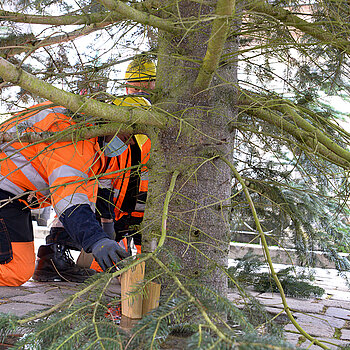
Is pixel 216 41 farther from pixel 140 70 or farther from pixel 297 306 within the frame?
pixel 297 306

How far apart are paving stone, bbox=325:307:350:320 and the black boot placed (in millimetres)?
1990

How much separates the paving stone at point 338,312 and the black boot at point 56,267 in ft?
6.53

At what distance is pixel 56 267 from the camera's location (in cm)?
391

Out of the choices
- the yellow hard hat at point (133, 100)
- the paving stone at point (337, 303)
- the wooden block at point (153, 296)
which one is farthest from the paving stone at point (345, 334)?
the yellow hard hat at point (133, 100)

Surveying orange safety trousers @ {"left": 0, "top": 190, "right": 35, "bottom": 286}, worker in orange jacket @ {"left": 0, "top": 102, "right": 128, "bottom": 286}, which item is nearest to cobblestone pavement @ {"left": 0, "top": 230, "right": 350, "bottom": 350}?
orange safety trousers @ {"left": 0, "top": 190, "right": 35, "bottom": 286}

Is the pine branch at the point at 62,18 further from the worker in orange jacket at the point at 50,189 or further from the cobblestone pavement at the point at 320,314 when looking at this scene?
the cobblestone pavement at the point at 320,314

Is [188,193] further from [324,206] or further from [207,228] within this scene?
[324,206]

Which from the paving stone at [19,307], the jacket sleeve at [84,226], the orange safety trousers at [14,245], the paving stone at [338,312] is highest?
the jacket sleeve at [84,226]

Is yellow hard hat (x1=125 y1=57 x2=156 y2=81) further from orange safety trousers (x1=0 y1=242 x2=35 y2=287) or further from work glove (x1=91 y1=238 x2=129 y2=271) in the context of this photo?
orange safety trousers (x1=0 y1=242 x2=35 y2=287)

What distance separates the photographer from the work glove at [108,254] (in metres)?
2.20

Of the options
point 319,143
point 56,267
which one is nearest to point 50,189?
point 56,267

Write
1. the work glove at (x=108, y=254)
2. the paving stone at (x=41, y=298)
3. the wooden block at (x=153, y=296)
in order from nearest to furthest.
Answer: the wooden block at (x=153, y=296) < the work glove at (x=108, y=254) < the paving stone at (x=41, y=298)

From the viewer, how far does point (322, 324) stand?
271 centimetres

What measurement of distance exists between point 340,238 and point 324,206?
40 cm
